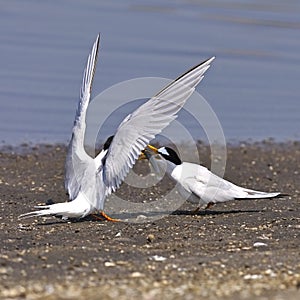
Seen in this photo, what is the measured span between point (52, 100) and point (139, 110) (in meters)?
5.90

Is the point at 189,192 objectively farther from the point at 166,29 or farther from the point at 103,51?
the point at 166,29

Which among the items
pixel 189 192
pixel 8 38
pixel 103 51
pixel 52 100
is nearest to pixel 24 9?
pixel 8 38

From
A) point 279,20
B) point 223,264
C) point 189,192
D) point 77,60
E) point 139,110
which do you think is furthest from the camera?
point 279,20

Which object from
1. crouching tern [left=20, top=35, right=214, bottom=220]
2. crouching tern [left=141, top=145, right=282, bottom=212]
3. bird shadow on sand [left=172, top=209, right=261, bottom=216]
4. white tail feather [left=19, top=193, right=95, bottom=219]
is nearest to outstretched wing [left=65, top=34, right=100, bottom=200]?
crouching tern [left=20, top=35, right=214, bottom=220]

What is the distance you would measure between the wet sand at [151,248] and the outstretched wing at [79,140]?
0.39m

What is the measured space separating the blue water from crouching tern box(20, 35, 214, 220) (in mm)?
3759

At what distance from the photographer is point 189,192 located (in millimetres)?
9164

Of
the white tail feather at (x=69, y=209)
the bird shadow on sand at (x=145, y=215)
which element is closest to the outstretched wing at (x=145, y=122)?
the white tail feather at (x=69, y=209)

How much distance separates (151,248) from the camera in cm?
707

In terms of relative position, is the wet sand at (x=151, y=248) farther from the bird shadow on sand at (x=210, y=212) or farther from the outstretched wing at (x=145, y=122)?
the outstretched wing at (x=145, y=122)

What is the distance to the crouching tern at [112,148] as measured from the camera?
783cm

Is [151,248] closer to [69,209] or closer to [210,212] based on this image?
[69,209]

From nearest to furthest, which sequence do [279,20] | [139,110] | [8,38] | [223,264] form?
1. [223,264]
2. [139,110]
3. [8,38]
4. [279,20]

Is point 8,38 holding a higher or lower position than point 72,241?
higher
